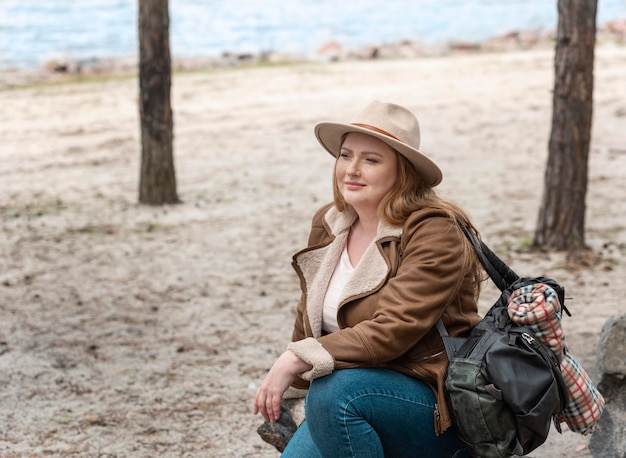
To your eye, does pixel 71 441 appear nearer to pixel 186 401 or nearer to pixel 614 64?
pixel 186 401

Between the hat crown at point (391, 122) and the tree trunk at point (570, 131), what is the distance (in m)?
4.29

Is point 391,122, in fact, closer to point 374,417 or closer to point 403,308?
point 403,308

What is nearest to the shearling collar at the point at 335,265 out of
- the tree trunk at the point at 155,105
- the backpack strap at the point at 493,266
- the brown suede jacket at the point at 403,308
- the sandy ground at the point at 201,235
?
the brown suede jacket at the point at 403,308

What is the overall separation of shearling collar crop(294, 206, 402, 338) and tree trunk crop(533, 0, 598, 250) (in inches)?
168

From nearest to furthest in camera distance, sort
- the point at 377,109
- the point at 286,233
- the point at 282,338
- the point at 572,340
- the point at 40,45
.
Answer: the point at 377,109, the point at 572,340, the point at 282,338, the point at 286,233, the point at 40,45

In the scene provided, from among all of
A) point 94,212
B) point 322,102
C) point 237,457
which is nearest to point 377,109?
point 237,457

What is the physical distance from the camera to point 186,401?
4.76 m

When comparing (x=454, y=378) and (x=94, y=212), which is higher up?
(x=454, y=378)

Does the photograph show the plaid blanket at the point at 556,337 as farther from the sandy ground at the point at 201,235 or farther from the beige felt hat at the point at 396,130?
the sandy ground at the point at 201,235

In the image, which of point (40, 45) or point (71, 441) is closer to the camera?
point (71, 441)

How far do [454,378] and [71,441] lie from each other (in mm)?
2317

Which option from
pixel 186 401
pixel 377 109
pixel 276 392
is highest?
pixel 377 109

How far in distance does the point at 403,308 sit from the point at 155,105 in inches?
272

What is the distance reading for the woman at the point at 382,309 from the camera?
2.60 metres
